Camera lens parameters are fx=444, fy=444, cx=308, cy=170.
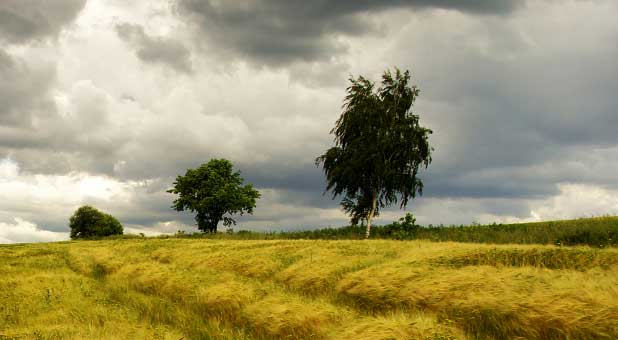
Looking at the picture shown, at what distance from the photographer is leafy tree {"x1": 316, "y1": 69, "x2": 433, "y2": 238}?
34.2 m

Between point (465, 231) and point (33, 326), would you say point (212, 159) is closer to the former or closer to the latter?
point (465, 231)

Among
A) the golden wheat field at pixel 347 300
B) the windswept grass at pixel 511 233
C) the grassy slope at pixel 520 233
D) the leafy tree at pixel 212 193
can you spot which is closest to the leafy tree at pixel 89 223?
the leafy tree at pixel 212 193

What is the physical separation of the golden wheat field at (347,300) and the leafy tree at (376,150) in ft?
57.8

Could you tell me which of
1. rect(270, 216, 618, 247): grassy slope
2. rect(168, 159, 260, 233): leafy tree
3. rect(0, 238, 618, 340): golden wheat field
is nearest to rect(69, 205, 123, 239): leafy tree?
rect(168, 159, 260, 233): leafy tree

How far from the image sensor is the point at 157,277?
15.0 m

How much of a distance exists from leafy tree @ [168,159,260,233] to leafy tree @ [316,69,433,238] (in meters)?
20.2

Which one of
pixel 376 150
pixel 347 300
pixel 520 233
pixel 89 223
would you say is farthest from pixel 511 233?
pixel 89 223

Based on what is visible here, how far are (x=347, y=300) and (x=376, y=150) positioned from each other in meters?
23.8

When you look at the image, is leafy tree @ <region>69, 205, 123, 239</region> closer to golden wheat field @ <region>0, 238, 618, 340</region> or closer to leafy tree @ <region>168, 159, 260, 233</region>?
leafy tree @ <region>168, 159, 260, 233</region>

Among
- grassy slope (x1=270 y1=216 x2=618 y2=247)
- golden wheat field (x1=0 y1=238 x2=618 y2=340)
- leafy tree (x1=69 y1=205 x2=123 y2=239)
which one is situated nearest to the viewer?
golden wheat field (x1=0 y1=238 x2=618 y2=340)

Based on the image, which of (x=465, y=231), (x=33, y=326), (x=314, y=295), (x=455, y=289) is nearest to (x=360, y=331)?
(x=455, y=289)

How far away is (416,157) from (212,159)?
1196 inches

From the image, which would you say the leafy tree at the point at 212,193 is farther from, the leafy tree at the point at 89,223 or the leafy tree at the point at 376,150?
the leafy tree at the point at 89,223

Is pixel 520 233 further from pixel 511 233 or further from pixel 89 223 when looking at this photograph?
pixel 89 223
